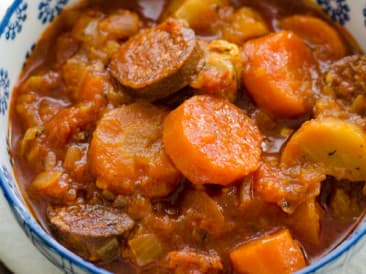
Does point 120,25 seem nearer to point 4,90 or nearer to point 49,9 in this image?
point 49,9

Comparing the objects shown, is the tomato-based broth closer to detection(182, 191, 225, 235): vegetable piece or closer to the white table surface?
detection(182, 191, 225, 235): vegetable piece


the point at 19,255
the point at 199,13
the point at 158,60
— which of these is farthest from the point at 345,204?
the point at 19,255

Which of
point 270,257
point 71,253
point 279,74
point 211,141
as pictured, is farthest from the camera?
point 279,74

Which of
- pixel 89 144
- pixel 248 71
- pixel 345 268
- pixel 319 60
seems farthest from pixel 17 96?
pixel 345 268

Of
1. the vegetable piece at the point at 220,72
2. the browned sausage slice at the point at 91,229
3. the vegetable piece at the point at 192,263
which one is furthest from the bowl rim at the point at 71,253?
the vegetable piece at the point at 220,72

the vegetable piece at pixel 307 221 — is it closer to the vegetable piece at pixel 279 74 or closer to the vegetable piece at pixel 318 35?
the vegetable piece at pixel 279 74

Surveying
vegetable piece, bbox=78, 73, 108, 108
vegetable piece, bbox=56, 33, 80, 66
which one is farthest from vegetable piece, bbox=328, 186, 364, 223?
vegetable piece, bbox=56, 33, 80, 66

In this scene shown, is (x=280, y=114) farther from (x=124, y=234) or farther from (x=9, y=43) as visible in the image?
(x=9, y=43)
